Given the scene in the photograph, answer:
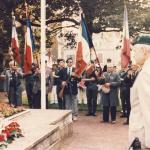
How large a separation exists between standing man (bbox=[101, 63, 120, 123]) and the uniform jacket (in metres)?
12.0

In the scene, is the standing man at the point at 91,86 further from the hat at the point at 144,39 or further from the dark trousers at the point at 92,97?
the hat at the point at 144,39

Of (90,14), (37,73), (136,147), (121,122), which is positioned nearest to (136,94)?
(136,147)

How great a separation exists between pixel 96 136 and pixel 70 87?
144 inches

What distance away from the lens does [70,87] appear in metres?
15.9

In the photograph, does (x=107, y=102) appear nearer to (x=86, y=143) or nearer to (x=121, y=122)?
Result: (x=121, y=122)

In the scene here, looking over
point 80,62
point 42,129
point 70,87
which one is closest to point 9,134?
point 42,129

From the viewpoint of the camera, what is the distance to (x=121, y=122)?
15.2m

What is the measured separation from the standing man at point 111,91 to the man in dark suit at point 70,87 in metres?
0.95

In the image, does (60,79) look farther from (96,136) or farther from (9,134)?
(9,134)

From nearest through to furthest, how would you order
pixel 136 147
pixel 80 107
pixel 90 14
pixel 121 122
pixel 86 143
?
pixel 136 147, pixel 86 143, pixel 121 122, pixel 80 107, pixel 90 14

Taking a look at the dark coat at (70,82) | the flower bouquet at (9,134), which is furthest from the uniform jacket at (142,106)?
the dark coat at (70,82)

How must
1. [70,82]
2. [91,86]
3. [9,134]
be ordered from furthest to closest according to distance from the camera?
[91,86], [70,82], [9,134]

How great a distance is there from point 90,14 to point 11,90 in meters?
5.76

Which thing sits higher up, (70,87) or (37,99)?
(70,87)
